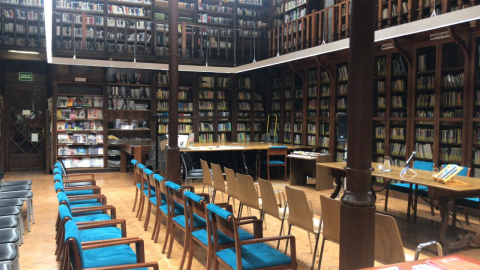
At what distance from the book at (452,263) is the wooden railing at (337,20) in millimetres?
4765

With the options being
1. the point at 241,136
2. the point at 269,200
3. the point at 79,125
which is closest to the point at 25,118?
the point at 79,125

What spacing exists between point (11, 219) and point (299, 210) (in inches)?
108

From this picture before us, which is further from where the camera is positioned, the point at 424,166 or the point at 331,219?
the point at 424,166

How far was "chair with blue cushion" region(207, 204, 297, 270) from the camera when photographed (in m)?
2.74

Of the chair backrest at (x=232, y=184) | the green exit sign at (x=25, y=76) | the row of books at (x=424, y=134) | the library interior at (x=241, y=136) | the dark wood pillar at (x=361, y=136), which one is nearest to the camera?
the dark wood pillar at (x=361, y=136)

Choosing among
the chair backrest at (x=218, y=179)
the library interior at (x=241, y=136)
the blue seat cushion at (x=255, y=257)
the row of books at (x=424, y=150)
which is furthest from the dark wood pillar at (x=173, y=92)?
the row of books at (x=424, y=150)

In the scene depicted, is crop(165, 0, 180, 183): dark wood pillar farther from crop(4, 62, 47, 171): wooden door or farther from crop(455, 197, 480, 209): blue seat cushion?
crop(4, 62, 47, 171): wooden door

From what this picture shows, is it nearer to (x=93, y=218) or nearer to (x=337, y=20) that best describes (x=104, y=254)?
(x=93, y=218)

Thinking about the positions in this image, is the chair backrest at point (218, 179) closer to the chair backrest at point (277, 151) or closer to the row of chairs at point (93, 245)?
the row of chairs at point (93, 245)

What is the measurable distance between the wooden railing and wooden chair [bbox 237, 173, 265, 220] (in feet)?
12.5

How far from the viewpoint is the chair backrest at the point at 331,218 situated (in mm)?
3270

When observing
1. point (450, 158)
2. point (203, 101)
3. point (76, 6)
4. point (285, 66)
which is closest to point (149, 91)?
point (203, 101)

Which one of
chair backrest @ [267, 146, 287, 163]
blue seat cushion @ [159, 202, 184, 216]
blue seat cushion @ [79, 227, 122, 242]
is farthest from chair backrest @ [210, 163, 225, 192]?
chair backrest @ [267, 146, 287, 163]

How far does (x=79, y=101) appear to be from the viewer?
409 inches
